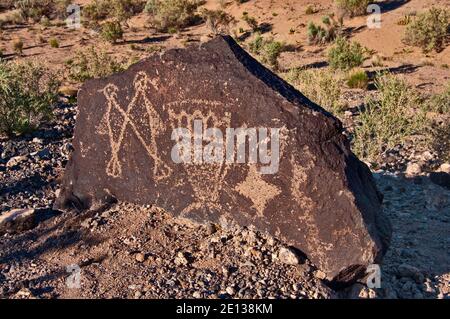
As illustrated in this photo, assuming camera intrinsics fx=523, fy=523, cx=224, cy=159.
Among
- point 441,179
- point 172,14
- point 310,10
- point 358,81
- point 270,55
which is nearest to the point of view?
point 441,179

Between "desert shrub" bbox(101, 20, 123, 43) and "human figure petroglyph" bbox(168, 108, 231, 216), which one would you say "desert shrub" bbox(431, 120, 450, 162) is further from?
"desert shrub" bbox(101, 20, 123, 43)

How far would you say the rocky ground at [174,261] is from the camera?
4.26m

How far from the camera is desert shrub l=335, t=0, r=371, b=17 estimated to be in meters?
26.4

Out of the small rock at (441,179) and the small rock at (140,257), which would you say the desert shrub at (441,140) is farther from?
the small rock at (140,257)

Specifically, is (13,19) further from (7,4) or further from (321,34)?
(321,34)

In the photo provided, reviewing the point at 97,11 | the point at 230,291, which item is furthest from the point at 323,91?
the point at 97,11

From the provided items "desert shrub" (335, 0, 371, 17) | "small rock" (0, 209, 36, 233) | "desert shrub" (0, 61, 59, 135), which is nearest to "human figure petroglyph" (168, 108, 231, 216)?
"small rock" (0, 209, 36, 233)

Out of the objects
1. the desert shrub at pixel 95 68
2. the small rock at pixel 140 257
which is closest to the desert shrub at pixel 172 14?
the desert shrub at pixel 95 68

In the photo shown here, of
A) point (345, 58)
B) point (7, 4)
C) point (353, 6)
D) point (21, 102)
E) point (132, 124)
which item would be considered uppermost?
point (132, 124)

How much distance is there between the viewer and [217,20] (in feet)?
93.4

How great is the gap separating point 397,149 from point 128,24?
24471 millimetres

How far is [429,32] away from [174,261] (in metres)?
19.2

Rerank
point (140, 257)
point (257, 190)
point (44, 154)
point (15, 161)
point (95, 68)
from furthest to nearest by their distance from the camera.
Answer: point (95, 68), point (44, 154), point (15, 161), point (257, 190), point (140, 257)
